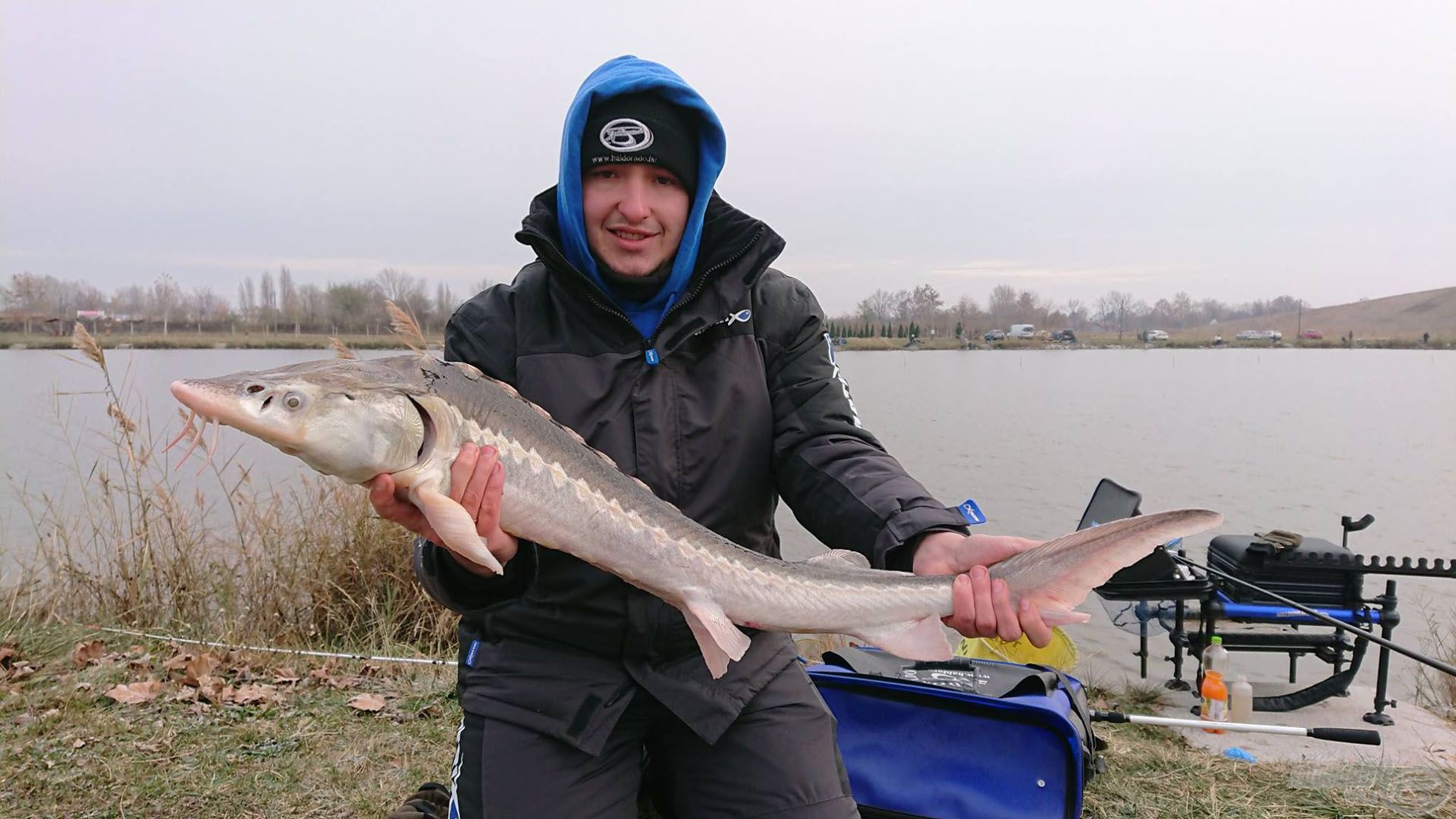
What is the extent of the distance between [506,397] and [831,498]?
913mm

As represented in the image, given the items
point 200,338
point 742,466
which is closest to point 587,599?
point 742,466

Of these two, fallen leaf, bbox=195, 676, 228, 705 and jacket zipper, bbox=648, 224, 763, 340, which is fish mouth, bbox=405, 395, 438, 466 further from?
fallen leaf, bbox=195, 676, 228, 705

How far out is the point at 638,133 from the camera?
2.29m

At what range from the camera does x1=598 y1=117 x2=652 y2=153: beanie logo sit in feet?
7.48

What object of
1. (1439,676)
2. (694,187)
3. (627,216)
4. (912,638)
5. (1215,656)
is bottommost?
(1439,676)

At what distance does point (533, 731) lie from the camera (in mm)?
2047

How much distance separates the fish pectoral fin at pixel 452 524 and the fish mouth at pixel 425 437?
0.06m

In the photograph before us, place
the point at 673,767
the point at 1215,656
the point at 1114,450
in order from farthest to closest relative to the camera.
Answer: the point at 1114,450 → the point at 1215,656 → the point at 673,767

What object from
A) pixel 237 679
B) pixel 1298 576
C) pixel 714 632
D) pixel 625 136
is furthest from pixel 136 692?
pixel 1298 576

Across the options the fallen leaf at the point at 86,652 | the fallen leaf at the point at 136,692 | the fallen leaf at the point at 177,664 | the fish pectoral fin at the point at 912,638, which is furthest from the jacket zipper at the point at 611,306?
the fallen leaf at the point at 86,652

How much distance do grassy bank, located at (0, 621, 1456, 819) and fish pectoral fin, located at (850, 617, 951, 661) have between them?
1.25 m

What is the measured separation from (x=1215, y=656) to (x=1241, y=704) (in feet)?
0.89

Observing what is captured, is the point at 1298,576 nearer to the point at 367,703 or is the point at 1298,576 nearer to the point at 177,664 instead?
the point at 367,703

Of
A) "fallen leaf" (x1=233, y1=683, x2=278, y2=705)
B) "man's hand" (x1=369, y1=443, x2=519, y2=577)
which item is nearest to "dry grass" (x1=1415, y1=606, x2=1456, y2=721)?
"man's hand" (x1=369, y1=443, x2=519, y2=577)
